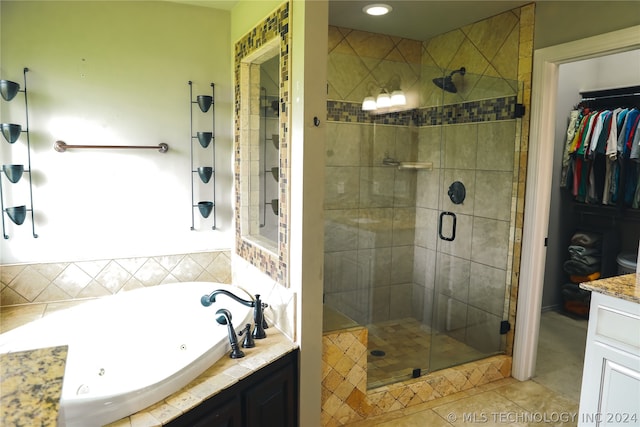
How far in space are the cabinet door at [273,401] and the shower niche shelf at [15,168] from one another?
181cm

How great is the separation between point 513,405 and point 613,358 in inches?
40.2

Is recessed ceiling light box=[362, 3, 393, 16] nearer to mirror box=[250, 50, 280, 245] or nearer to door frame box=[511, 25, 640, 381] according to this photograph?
mirror box=[250, 50, 280, 245]

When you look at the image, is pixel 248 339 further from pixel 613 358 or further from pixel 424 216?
pixel 424 216

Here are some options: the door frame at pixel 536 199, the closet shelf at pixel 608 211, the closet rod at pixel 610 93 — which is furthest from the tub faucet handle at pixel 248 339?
the closet rod at pixel 610 93

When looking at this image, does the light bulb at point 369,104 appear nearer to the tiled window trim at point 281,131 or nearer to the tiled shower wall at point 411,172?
the tiled shower wall at point 411,172

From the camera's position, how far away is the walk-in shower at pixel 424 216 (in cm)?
307

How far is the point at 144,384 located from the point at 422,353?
1.99 metres

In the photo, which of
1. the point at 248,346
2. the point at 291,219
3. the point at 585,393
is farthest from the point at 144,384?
the point at 585,393

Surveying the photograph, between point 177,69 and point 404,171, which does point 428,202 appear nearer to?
point 404,171

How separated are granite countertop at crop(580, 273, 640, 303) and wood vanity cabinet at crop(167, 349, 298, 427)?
1436 mm

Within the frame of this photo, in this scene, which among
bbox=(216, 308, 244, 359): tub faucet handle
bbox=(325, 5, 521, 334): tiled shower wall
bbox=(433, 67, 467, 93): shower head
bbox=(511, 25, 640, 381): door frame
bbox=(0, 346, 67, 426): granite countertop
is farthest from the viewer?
bbox=(433, 67, 467, 93): shower head

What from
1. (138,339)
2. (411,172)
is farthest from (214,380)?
(411,172)

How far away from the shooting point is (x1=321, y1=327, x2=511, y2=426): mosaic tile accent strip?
2326 mm

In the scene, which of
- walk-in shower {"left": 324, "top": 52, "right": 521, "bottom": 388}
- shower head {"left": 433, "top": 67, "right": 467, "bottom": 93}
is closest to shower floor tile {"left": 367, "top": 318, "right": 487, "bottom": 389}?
walk-in shower {"left": 324, "top": 52, "right": 521, "bottom": 388}
